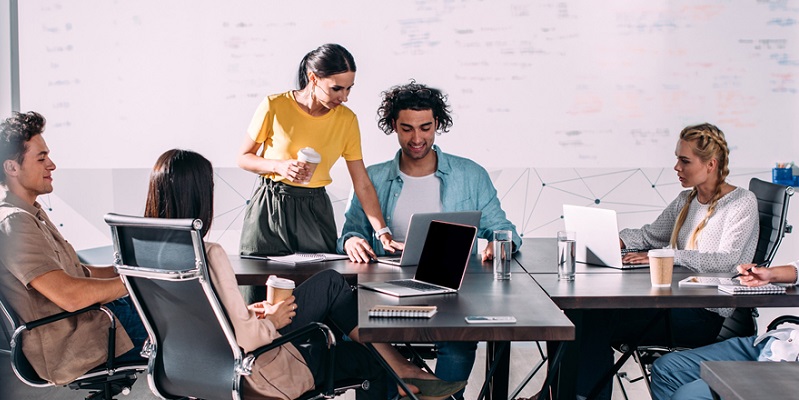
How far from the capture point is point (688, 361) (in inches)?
116

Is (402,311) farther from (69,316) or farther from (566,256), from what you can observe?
(69,316)

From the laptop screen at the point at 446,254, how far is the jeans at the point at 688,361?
0.78 meters

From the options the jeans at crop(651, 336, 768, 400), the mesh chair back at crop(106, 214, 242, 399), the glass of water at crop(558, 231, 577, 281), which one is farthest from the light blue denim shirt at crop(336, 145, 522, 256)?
the mesh chair back at crop(106, 214, 242, 399)

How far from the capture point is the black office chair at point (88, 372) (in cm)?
274

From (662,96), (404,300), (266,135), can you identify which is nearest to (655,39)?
(662,96)

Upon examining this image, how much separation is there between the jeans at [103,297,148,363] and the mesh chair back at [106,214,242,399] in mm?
359

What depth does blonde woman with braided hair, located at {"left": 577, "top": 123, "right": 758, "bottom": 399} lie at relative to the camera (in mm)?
3312

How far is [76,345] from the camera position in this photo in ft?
9.38

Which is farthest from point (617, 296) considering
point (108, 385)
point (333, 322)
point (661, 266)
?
point (108, 385)

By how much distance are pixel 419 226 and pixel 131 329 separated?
1.11 m

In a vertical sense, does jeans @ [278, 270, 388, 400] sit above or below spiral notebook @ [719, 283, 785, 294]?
below

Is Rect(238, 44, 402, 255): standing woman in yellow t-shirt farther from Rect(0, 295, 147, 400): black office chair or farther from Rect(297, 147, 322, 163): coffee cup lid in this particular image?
Rect(0, 295, 147, 400): black office chair

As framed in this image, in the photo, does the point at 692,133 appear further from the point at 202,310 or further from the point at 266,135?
→ the point at 202,310

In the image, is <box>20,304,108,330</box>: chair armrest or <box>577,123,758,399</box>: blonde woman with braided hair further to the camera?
<box>577,123,758,399</box>: blonde woman with braided hair
